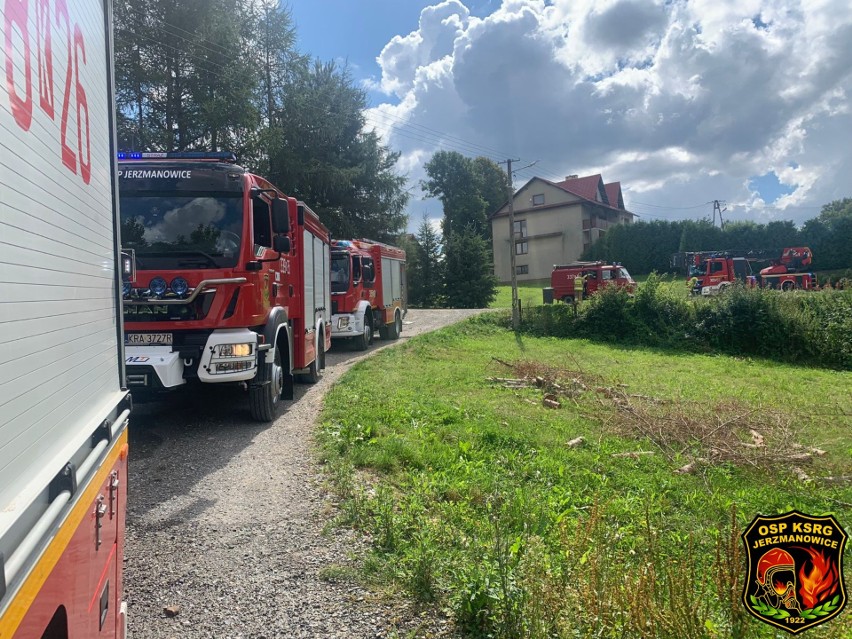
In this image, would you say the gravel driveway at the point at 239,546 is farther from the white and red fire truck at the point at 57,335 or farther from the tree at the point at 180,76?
the tree at the point at 180,76

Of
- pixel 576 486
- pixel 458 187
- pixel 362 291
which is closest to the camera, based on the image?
pixel 576 486

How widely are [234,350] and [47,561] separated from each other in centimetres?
514

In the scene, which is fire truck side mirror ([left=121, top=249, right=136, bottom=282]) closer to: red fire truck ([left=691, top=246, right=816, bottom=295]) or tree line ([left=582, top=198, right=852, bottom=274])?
red fire truck ([left=691, top=246, right=816, bottom=295])

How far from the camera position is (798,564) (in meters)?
1.86

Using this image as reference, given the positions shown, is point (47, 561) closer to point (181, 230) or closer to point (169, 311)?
point (169, 311)

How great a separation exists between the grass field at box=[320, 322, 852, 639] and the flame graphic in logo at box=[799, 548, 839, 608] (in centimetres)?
58

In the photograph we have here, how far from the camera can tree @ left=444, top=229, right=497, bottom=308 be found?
120 feet

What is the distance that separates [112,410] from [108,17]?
1914 mm

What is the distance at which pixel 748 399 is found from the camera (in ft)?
34.8

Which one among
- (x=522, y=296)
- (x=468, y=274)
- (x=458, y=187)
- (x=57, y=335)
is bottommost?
(x=57, y=335)

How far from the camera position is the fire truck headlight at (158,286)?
631 cm

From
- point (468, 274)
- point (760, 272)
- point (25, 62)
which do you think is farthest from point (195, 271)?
point (760, 272)

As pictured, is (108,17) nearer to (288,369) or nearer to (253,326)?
(253,326)

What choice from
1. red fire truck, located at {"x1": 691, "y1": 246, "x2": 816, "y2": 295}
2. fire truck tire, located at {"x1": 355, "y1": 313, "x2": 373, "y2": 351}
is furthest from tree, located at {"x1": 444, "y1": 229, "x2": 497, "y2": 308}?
fire truck tire, located at {"x1": 355, "y1": 313, "x2": 373, "y2": 351}
